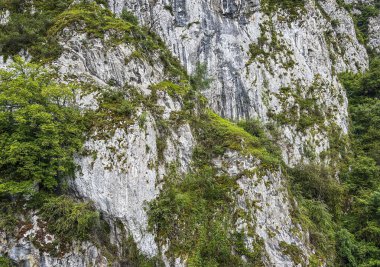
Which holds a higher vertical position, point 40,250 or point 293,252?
point 40,250

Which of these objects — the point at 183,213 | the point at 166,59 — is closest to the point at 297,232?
the point at 183,213

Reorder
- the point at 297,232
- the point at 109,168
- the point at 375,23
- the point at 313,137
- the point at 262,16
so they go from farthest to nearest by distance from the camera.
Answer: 1. the point at 375,23
2. the point at 262,16
3. the point at 313,137
4. the point at 297,232
5. the point at 109,168

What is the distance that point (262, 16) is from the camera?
3441 cm

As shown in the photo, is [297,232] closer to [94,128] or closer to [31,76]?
[94,128]

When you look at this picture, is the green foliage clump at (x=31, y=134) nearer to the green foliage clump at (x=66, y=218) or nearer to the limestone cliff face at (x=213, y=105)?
the green foliage clump at (x=66, y=218)

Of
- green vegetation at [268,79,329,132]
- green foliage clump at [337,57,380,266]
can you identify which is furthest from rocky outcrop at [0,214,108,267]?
green vegetation at [268,79,329,132]

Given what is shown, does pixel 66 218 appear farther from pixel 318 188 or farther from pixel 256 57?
pixel 256 57

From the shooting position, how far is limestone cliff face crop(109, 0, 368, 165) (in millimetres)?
28906

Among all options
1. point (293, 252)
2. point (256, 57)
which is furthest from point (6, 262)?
point (256, 57)

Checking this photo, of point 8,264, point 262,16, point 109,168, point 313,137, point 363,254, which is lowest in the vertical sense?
point 363,254

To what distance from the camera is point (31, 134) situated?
13508mm

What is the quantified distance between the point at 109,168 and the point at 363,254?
19.5 metres

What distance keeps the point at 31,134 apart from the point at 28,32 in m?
11.2

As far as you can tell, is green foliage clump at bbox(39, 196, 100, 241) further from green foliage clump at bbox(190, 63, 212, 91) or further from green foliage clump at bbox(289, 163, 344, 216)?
green foliage clump at bbox(190, 63, 212, 91)
